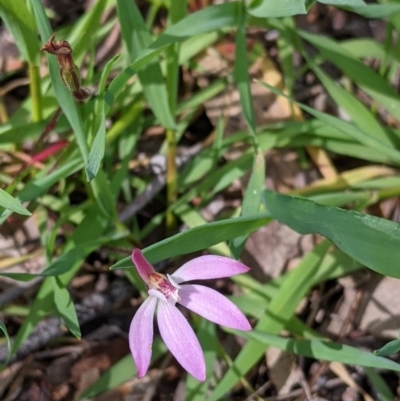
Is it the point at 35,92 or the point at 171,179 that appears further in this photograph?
the point at 171,179

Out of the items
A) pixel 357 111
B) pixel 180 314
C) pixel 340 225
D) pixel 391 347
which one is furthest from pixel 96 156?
pixel 357 111

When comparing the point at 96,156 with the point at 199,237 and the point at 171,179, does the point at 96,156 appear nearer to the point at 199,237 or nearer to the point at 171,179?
the point at 199,237

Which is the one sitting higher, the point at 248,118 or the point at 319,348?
the point at 248,118

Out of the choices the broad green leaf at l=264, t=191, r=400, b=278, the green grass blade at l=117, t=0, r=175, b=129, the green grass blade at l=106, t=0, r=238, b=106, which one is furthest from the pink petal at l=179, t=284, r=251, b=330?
the green grass blade at l=117, t=0, r=175, b=129

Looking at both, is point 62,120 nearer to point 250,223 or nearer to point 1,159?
point 1,159

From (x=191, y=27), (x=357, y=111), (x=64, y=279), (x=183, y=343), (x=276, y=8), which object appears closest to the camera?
(x=183, y=343)

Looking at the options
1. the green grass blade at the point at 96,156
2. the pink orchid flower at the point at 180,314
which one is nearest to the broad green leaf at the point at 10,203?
the green grass blade at the point at 96,156

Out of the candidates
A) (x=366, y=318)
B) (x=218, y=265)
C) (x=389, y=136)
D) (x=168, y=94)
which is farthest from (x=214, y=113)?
(x=218, y=265)
